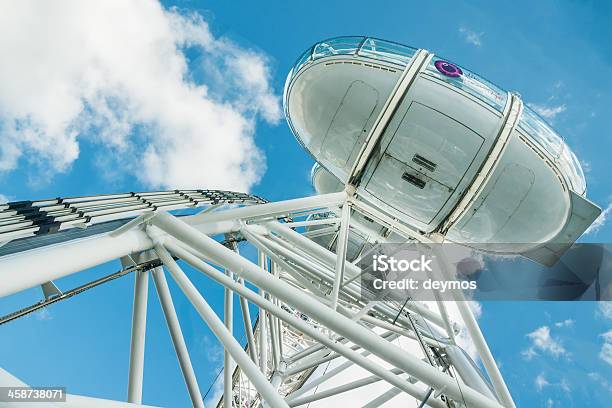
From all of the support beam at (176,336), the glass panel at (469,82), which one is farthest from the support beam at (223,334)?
the glass panel at (469,82)

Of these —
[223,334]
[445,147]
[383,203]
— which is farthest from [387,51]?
[223,334]

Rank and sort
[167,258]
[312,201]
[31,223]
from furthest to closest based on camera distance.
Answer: [312,201]
[167,258]
[31,223]

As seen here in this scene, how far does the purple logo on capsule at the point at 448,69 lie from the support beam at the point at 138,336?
230 inches

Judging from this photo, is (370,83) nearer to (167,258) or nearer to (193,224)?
(193,224)

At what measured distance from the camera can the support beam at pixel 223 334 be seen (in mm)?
4121

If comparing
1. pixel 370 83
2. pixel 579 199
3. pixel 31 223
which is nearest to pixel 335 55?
pixel 370 83

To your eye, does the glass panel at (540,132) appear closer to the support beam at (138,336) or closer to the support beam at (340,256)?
the support beam at (340,256)

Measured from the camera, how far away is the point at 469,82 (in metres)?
7.85

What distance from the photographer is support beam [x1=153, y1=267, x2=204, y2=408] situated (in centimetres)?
532

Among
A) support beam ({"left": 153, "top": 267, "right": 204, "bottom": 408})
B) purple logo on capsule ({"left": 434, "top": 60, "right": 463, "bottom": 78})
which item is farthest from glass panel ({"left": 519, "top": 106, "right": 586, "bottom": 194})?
support beam ({"left": 153, "top": 267, "right": 204, "bottom": 408})

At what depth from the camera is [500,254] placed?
30.4 ft

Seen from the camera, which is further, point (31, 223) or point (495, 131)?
point (495, 131)

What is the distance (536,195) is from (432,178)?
1767 millimetres

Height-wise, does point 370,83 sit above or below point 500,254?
above
